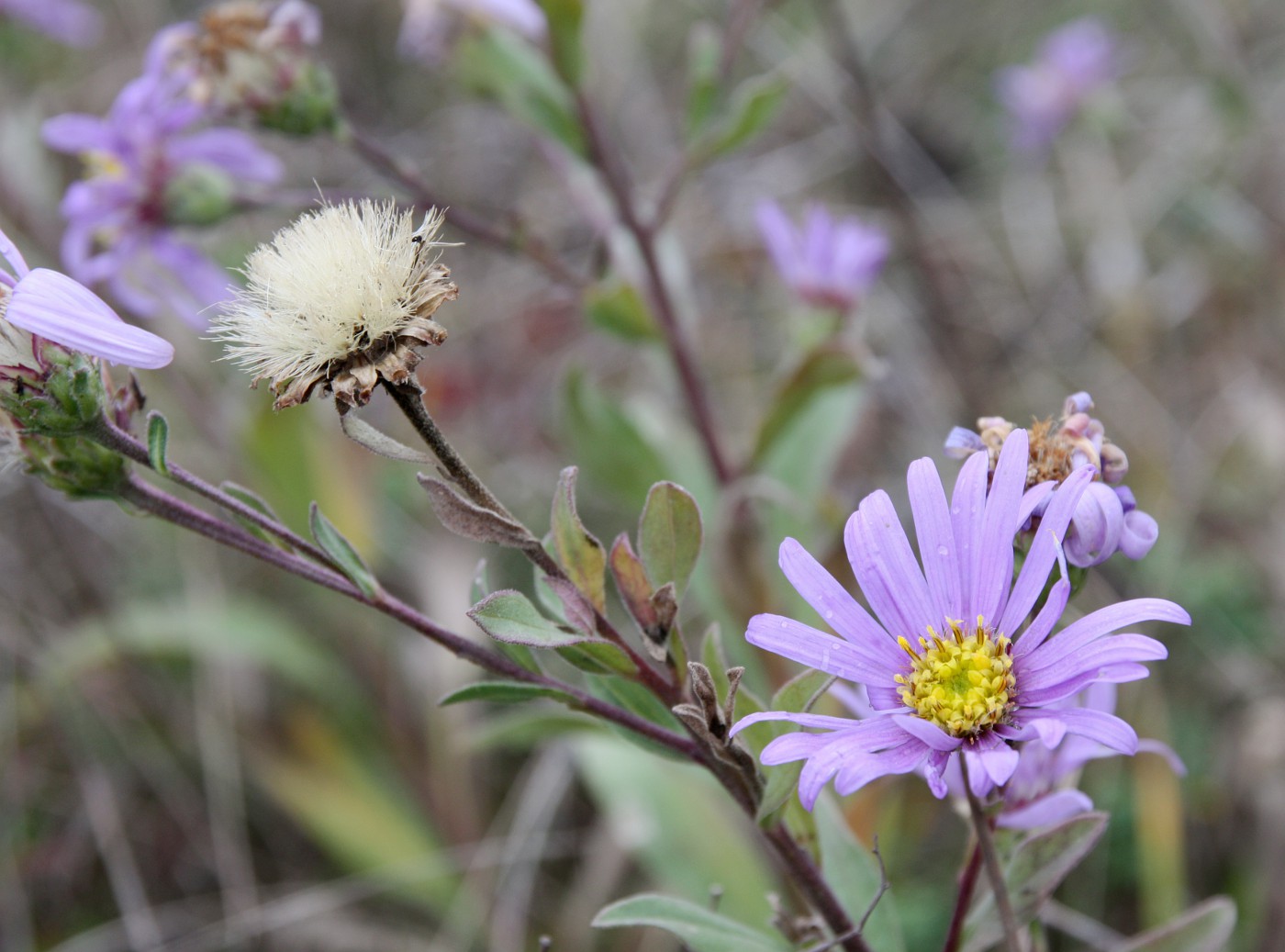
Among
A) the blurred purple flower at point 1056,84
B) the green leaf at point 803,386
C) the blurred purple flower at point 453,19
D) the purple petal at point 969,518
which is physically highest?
the blurred purple flower at point 1056,84

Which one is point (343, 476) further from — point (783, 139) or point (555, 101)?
point (783, 139)

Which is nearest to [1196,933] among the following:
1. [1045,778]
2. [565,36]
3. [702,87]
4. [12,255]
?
[1045,778]

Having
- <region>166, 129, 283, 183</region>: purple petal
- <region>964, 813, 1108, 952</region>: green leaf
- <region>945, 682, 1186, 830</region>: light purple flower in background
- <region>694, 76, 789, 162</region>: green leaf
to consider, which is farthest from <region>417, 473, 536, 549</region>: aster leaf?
<region>166, 129, 283, 183</region>: purple petal

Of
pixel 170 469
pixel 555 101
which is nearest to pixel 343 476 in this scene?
pixel 555 101

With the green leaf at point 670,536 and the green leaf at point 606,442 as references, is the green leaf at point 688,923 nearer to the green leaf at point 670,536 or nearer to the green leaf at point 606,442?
the green leaf at point 670,536

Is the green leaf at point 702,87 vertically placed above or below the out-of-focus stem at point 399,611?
above

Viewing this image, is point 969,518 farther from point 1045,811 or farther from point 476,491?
point 476,491

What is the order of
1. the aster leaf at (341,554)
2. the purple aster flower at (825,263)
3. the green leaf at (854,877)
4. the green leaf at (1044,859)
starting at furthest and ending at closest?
the purple aster flower at (825,263) < the green leaf at (854,877) < the green leaf at (1044,859) < the aster leaf at (341,554)

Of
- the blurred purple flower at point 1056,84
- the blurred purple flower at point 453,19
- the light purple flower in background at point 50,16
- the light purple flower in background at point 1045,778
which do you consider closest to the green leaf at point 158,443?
the light purple flower in background at point 1045,778
